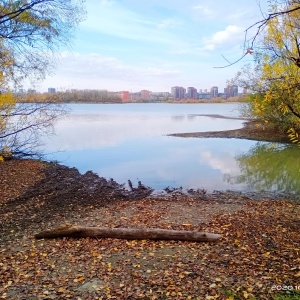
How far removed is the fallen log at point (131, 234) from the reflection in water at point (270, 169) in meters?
5.14

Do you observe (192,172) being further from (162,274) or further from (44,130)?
(162,274)

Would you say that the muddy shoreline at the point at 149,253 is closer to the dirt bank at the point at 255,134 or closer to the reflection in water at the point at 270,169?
the reflection in water at the point at 270,169

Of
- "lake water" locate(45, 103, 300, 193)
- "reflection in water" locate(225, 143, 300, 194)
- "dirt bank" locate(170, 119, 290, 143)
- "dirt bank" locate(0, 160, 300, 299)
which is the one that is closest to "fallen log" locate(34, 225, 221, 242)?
"dirt bank" locate(0, 160, 300, 299)

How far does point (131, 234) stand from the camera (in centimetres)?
704

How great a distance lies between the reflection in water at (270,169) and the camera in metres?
14.4

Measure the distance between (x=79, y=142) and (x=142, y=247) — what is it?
73.8 ft

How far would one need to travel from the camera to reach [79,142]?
28.1 metres

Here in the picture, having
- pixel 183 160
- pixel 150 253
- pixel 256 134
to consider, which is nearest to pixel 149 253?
pixel 150 253

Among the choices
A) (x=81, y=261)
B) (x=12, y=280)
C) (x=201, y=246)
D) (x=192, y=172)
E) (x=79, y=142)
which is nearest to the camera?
(x=12, y=280)

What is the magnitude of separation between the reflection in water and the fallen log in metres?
5.14

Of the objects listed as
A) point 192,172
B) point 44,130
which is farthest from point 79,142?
point 192,172

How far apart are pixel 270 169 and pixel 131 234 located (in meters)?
13.7

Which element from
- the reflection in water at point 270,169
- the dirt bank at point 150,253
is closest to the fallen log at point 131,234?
the dirt bank at point 150,253

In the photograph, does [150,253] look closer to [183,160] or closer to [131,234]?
[131,234]
